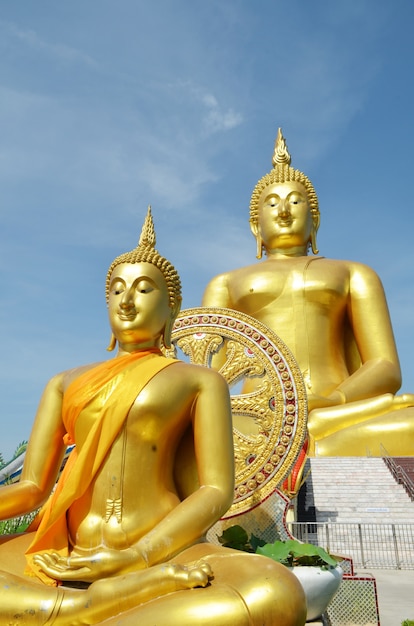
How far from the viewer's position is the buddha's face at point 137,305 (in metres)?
2.82

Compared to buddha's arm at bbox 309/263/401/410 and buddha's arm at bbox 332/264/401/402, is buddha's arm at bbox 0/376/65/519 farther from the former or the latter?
buddha's arm at bbox 332/264/401/402

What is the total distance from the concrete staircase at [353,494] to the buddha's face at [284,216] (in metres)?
3.64

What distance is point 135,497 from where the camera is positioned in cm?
248

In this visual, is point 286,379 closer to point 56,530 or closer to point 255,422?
point 255,422

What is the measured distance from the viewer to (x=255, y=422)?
15.0ft

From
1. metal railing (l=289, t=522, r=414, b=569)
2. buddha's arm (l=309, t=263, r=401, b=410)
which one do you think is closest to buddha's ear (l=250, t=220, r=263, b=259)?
buddha's arm (l=309, t=263, r=401, b=410)

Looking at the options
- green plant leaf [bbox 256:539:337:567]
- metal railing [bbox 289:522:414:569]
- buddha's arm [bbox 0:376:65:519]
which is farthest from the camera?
metal railing [bbox 289:522:414:569]

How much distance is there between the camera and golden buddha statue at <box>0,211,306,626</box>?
2.03 metres

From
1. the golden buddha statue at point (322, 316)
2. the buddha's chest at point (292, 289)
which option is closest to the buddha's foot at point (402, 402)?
the golden buddha statue at point (322, 316)

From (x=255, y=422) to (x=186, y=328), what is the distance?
0.95 m

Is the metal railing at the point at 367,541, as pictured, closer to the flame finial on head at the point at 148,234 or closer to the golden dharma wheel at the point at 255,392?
the golden dharma wheel at the point at 255,392

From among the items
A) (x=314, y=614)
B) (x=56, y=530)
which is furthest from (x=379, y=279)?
(x=56, y=530)

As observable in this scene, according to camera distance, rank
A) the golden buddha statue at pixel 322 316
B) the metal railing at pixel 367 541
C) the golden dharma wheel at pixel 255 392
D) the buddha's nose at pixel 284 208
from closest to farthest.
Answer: the golden dharma wheel at pixel 255 392 < the metal railing at pixel 367 541 < the golden buddha statue at pixel 322 316 < the buddha's nose at pixel 284 208

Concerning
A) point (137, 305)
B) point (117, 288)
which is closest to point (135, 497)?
point (137, 305)
